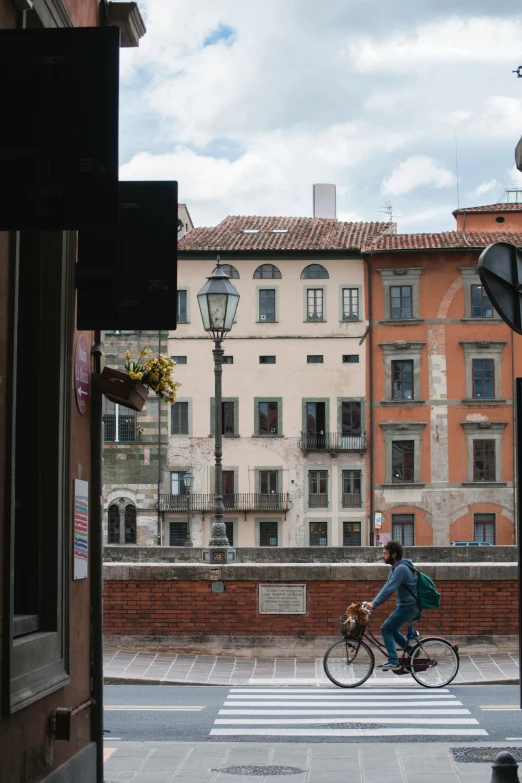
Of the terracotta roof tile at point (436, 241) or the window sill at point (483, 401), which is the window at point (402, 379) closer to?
the window sill at point (483, 401)

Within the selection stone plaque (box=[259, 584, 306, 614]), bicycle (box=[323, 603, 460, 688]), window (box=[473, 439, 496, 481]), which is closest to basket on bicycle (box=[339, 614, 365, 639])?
bicycle (box=[323, 603, 460, 688])

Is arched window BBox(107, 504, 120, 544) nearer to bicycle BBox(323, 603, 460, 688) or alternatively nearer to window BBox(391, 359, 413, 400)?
window BBox(391, 359, 413, 400)

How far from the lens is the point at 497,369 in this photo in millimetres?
54812

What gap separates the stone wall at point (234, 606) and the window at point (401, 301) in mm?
39328

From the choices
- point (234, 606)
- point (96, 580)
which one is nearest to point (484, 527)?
point (234, 606)

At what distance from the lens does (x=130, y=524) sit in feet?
178

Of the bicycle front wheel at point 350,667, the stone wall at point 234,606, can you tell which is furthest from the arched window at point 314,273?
the bicycle front wheel at point 350,667

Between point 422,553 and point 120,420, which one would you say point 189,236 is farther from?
point 422,553

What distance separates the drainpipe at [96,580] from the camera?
319 inches

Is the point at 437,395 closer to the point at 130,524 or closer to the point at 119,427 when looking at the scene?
the point at 119,427

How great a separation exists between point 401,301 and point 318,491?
9.79 meters

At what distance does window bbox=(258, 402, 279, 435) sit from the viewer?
2186 inches

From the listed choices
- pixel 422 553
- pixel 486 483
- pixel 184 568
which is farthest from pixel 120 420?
pixel 184 568

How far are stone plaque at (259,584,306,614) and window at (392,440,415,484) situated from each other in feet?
122
